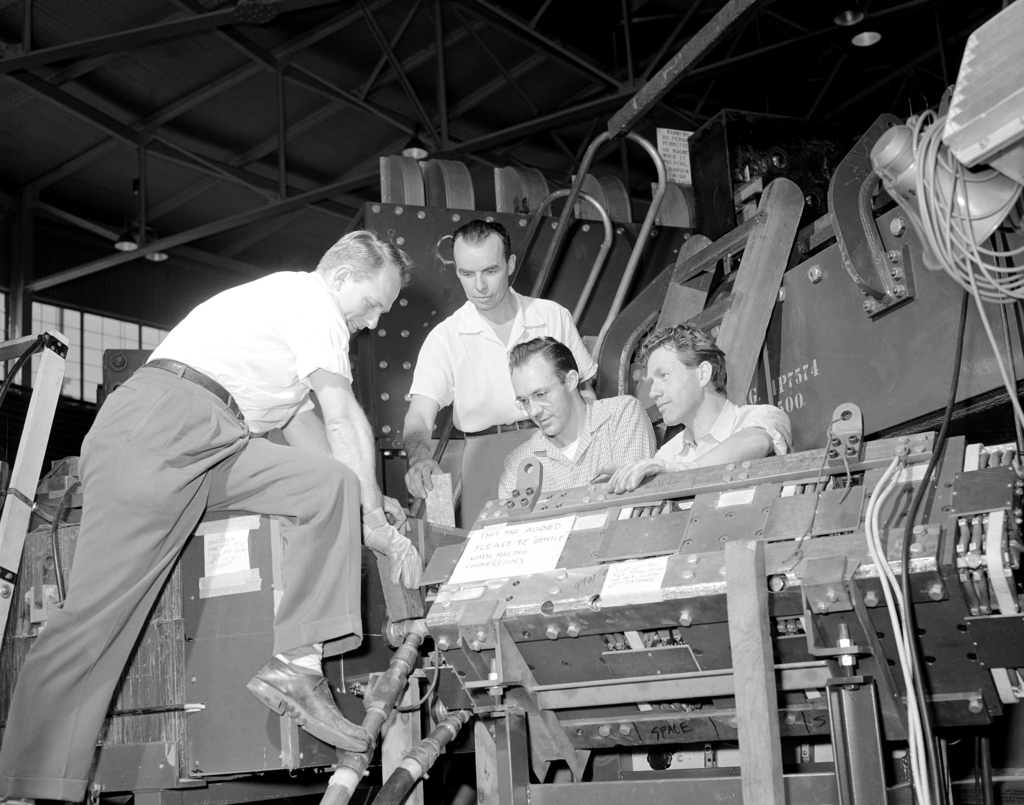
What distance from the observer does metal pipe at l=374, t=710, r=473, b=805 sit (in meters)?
3.08

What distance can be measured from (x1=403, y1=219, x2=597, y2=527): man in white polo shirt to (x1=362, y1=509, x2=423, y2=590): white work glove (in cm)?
161

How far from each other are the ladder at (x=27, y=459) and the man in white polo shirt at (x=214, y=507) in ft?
2.19

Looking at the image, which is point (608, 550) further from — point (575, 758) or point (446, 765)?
point (446, 765)

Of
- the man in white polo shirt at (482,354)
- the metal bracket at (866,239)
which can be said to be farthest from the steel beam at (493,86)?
the metal bracket at (866,239)

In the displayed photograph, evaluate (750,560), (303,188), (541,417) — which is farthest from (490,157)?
(750,560)

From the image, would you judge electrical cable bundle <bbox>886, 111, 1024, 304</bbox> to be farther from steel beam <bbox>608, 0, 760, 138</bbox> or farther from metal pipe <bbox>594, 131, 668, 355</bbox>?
metal pipe <bbox>594, 131, 668, 355</bbox>

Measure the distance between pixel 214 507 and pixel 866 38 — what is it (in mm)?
11645

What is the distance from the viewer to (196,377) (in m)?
3.49

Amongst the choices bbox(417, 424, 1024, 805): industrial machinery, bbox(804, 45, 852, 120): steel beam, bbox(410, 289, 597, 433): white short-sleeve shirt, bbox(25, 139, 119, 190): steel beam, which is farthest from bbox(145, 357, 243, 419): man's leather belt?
bbox(25, 139, 119, 190): steel beam

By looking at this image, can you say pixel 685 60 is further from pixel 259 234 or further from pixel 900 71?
pixel 259 234

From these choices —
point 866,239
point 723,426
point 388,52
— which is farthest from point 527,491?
point 388,52

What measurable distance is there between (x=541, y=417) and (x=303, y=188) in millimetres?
11625

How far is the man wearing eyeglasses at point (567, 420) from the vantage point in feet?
14.6

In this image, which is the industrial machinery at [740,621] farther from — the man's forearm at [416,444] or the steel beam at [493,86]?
the steel beam at [493,86]
